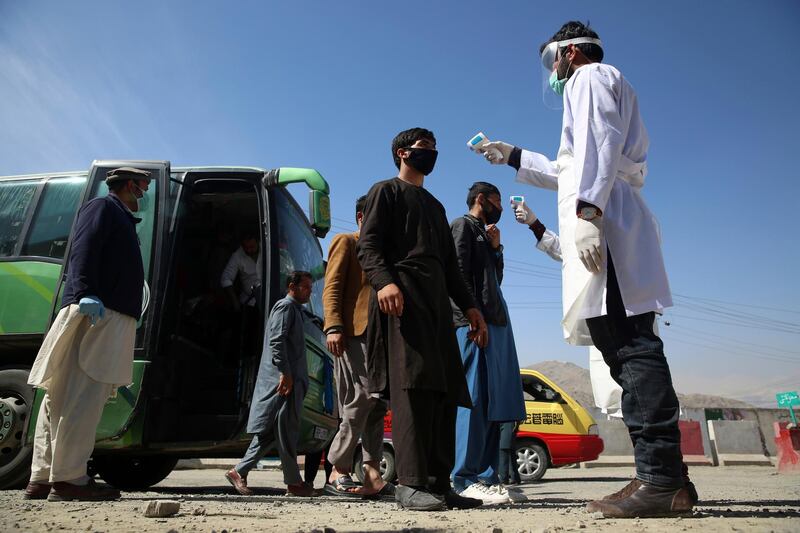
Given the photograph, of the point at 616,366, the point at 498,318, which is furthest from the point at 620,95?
the point at 498,318

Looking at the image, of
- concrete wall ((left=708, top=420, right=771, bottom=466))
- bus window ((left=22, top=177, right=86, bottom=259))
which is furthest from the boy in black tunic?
concrete wall ((left=708, top=420, right=771, bottom=466))

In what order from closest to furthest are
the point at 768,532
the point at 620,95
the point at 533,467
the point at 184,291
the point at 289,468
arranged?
the point at 768,532, the point at 620,95, the point at 289,468, the point at 184,291, the point at 533,467

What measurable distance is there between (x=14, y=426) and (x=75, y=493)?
1.82 metres

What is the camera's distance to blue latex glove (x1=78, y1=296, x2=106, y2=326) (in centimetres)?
363

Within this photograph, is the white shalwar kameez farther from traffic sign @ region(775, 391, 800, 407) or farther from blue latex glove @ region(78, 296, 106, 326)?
traffic sign @ region(775, 391, 800, 407)

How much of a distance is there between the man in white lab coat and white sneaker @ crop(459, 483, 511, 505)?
0.93 m

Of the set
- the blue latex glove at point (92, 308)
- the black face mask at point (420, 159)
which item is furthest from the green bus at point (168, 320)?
the black face mask at point (420, 159)

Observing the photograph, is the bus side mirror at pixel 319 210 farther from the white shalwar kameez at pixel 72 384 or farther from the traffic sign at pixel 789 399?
the traffic sign at pixel 789 399

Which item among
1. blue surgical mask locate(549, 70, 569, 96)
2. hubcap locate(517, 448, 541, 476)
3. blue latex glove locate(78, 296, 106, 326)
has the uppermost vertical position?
blue surgical mask locate(549, 70, 569, 96)

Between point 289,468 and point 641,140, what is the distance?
11.7ft

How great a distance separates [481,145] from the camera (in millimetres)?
4086

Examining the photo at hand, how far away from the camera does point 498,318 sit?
168 inches

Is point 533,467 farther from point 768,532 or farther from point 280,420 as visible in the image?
point 768,532

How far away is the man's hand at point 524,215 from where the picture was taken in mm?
5359
